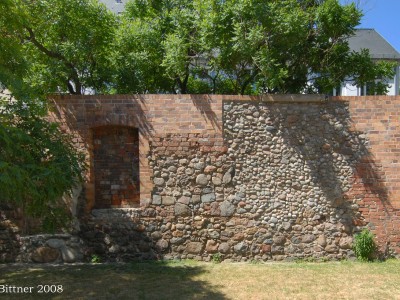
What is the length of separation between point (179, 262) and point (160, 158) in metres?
2.07

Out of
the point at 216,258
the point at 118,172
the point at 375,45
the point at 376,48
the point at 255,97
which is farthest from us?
the point at 375,45

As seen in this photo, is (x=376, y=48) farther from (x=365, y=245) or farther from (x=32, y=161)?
(x=32, y=161)

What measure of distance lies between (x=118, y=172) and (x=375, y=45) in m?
15.4

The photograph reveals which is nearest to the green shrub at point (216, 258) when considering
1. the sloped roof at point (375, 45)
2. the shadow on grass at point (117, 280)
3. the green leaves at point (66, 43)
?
the shadow on grass at point (117, 280)

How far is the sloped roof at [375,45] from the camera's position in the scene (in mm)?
17966

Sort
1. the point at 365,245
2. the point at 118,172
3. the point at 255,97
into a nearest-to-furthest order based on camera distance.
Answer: the point at 365,245 < the point at 255,97 < the point at 118,172

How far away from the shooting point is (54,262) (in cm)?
786

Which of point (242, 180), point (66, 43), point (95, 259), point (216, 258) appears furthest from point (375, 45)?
point (95, 259)

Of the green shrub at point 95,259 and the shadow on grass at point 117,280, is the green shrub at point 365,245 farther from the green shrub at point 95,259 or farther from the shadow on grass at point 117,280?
the green shrub at point 95,259

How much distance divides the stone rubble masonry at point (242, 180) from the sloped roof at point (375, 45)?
1118 cm

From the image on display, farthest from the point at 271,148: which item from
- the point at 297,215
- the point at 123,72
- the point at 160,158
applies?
the point at 123,72

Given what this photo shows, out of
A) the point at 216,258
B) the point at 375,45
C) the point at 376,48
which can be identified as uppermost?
the point at 375,45

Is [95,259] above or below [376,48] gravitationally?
below

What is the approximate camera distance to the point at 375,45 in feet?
61.4
